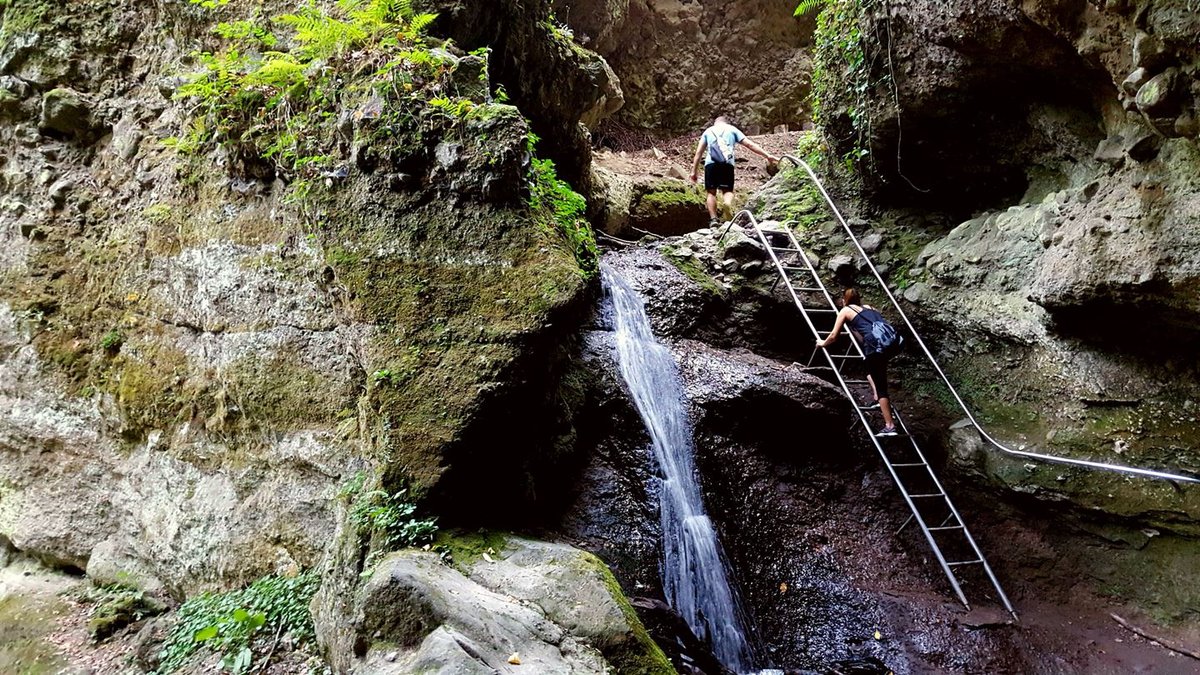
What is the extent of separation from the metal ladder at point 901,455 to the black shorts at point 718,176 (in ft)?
4.54

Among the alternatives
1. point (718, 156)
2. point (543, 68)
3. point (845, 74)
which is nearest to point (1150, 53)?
point (845, 74)

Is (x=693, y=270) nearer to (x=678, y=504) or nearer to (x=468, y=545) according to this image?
(x=678, y=504)

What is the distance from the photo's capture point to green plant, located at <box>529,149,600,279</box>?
17.7 feet

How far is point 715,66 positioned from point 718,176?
719 cm

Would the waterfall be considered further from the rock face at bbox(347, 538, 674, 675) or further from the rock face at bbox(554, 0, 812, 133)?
the rock face at bbox(554, 0, 812, 133)

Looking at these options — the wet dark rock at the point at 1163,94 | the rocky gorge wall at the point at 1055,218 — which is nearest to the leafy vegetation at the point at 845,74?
the rocky gorge wall at the point at 1055,218

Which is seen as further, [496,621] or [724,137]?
[724,137]

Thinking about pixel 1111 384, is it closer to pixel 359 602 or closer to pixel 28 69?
pixel 359 602

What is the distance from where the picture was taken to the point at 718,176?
9.88 meters

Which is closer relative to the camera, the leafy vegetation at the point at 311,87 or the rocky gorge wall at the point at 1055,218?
the rocky gorge wall at the point at 1055,218

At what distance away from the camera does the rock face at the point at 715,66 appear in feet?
49.9

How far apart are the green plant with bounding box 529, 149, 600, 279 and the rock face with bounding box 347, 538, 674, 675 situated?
250 centimetres

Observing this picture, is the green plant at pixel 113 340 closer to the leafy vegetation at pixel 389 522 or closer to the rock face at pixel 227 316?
the rock face at pixel 227 316

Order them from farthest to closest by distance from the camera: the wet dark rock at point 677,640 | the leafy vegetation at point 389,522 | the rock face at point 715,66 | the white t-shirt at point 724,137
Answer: the rock face at point 715,66 → the white t-shirt at point 724,137 → the wet dark rock at point 677,640 → the leafy vegetation at point 389,522
